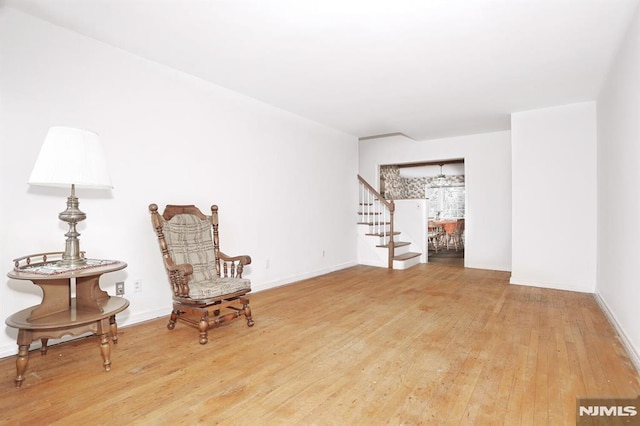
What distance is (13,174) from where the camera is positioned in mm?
2361

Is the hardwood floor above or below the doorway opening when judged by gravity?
below

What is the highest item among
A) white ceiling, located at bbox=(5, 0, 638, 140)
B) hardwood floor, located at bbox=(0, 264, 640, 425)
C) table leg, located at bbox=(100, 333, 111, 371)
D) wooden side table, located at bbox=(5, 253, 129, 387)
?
white ceiling, located at bbox=(5, 0, 638, 140)

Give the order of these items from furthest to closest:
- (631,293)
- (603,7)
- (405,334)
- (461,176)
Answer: (461,176), (405,334), (631,293), (603,7)

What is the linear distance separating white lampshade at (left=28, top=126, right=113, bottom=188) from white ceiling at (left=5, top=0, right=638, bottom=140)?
3.28 ft

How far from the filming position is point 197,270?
3.15m

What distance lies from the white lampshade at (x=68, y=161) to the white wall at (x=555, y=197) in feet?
16.2

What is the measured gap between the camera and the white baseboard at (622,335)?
7.34 feet

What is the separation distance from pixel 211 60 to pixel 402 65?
1.84 m

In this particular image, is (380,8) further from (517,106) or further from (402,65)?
(517,106)

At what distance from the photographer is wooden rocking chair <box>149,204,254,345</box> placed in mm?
2717

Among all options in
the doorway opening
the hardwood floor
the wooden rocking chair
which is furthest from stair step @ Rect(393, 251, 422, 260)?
the wooden rocking chair

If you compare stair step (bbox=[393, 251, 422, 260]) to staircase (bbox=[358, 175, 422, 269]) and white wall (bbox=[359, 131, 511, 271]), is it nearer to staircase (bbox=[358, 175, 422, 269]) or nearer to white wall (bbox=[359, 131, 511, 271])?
staircase (bbox=[358, 175, 422, 269])

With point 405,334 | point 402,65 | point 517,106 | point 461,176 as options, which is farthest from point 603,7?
point 461,176

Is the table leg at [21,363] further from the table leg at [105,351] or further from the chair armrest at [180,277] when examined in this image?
the chair armrest at [180,277]
